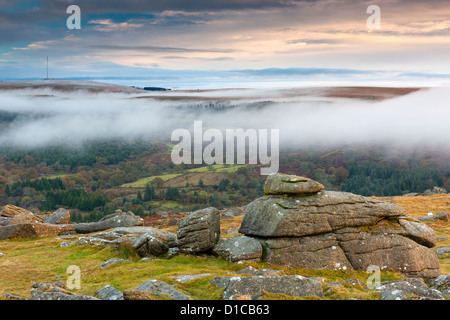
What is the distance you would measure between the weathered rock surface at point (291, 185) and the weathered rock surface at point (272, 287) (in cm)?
1426

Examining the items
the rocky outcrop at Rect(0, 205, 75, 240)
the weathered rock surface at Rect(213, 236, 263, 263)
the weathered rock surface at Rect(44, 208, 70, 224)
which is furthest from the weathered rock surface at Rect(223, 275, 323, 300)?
the weathered rock surface at Rect(44, 208, 70, 224)

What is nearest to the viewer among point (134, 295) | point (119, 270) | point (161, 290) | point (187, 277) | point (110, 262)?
point (134, 295)

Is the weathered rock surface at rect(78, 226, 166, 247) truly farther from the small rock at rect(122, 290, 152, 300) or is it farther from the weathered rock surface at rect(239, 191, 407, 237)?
the small rock at rect(122, 290, 152, 300)

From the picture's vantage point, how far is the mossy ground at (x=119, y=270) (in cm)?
2322

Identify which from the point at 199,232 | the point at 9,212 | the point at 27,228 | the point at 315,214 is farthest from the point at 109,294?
the point at 9,212

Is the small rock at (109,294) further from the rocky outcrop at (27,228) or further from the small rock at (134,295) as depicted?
the rocky outcrop at (27,228)

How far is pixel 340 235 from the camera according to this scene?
32688 mm

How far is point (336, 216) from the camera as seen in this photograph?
1307 inches

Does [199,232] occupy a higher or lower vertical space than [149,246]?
higher

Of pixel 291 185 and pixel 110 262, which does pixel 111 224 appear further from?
pixel 291 185

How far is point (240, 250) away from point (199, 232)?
16.1 ft

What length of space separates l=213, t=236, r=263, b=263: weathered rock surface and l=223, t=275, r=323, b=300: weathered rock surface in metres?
11.1

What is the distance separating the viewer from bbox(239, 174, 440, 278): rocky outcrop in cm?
3152
